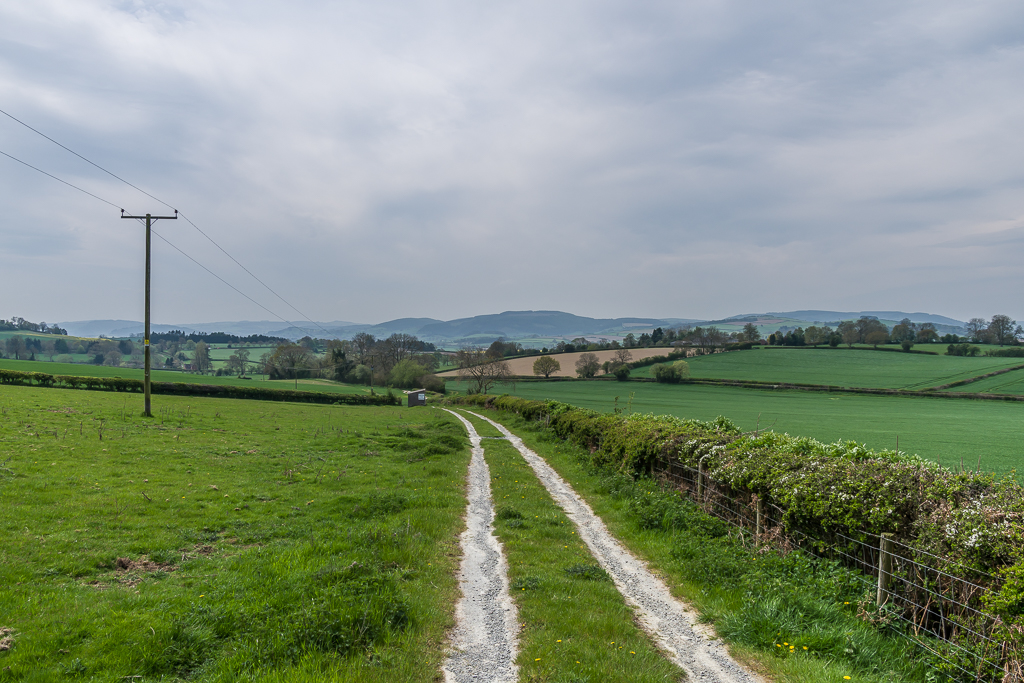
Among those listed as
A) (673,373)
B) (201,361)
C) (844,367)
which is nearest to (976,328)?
(844,367)

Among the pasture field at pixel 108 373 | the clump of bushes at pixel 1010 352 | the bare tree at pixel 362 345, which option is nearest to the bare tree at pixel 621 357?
the pasture field at pixel 108 373

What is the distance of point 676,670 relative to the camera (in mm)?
5723

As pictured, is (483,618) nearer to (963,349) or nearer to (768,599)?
(768,599)

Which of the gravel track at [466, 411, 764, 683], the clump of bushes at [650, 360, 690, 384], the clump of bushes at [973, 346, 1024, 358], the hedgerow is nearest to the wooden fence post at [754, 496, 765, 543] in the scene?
the hedgerow

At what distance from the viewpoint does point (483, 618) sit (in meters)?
7.09

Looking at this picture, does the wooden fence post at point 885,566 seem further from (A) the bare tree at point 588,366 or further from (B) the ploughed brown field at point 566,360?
(B) the ploughed brown field at point 566,360

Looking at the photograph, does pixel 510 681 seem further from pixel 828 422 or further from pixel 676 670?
pixel 828 422

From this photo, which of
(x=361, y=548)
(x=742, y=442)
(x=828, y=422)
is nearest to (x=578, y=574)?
(x=361, y=548)

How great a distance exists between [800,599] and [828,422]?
137 ft

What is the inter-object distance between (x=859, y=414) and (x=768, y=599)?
164ft

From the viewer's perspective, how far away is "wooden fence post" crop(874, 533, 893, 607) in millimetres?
6668

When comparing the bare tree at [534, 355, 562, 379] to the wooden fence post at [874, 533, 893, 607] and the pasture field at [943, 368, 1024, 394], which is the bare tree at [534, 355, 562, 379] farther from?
the wooden fence post at [874, 533, 893, 607]

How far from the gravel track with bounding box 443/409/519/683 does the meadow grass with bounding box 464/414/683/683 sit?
18cm

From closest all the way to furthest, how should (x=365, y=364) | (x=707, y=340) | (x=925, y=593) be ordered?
(x=925, y=593) → (x=365, y=364) → (x=707, y=340)
